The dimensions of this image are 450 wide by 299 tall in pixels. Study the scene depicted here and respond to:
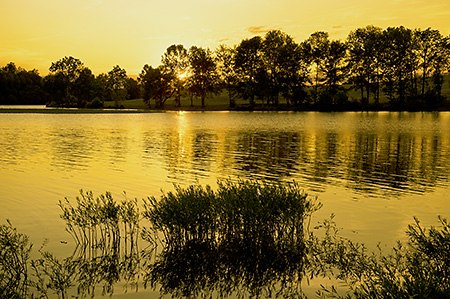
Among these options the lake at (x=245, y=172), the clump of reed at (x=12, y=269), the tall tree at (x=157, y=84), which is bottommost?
the lake at (x=245, y=172)

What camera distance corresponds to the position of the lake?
19.0m

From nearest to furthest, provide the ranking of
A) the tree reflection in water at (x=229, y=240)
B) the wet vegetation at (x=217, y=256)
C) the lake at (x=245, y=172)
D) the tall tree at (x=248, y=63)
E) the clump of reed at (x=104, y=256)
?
the wet vegetation at (x=217, y=256) < the clump of reed at (x=104, y=256) < the tree reflection in water at (x=229, y=240) < the lake at (x=245, y=172) < the tall tree at (x=248, y=63)

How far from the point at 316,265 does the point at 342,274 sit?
40.9 inches

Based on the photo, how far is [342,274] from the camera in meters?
12.7

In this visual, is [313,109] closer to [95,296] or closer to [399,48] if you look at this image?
[399,48]

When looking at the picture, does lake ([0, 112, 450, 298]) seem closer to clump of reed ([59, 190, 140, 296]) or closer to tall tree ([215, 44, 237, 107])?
clump of reed ([59, 190, 140, 296])

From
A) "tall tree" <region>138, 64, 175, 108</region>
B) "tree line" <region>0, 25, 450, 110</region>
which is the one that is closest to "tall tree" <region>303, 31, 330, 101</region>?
"tree line" <region>0, 25, 450, 110</region>

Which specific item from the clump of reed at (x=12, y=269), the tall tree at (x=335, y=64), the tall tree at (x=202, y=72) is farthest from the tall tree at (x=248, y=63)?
the clump of reed at (x=12, y=269)

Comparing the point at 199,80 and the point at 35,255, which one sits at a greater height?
the point at 199,80

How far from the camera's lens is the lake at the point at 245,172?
62.4 ft

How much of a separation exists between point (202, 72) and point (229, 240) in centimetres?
17717

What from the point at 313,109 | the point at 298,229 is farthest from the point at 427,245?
the point at 313,109

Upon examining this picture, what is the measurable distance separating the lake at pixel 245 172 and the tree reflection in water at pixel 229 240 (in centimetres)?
357

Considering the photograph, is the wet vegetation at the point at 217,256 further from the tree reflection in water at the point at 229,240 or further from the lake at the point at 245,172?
the lake at the point at 245,172
